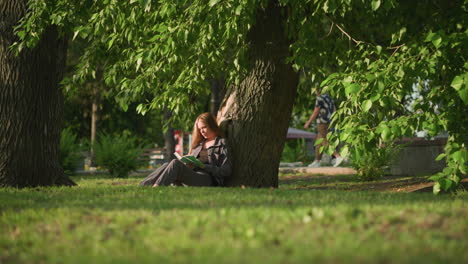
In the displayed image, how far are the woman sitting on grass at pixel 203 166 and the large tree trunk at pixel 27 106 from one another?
69.0 inches

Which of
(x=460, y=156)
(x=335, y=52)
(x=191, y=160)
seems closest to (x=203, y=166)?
(x=191, y=160)

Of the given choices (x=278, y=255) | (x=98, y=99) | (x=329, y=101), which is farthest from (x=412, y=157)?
(x=98, y=99)

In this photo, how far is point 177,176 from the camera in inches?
360

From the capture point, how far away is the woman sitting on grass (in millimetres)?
9086

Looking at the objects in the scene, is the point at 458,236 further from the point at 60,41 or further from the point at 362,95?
the point at 60,41

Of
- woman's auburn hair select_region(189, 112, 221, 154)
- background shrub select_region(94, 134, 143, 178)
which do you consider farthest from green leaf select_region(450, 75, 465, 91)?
background shrub select_region(94, 134, 143, 178)

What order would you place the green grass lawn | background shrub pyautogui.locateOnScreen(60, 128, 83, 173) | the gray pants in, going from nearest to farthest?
1. the green grass lawn
2. the gray pants
3. background shrub pyautogui.locateOnScreen(60, 128, 83, 173)

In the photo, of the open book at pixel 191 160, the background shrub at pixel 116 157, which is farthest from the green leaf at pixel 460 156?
the background shrub at pixel 116 157

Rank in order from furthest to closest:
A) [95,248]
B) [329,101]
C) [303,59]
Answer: [329,101], [303,59], [95,248]

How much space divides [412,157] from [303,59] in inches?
291

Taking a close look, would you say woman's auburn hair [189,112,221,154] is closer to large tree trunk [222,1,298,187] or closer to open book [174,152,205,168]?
large tree trunk [222,1,298,187]

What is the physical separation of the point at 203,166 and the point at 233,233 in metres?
5.10

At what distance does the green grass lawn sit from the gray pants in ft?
11.0

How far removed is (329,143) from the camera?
7.05 meters
